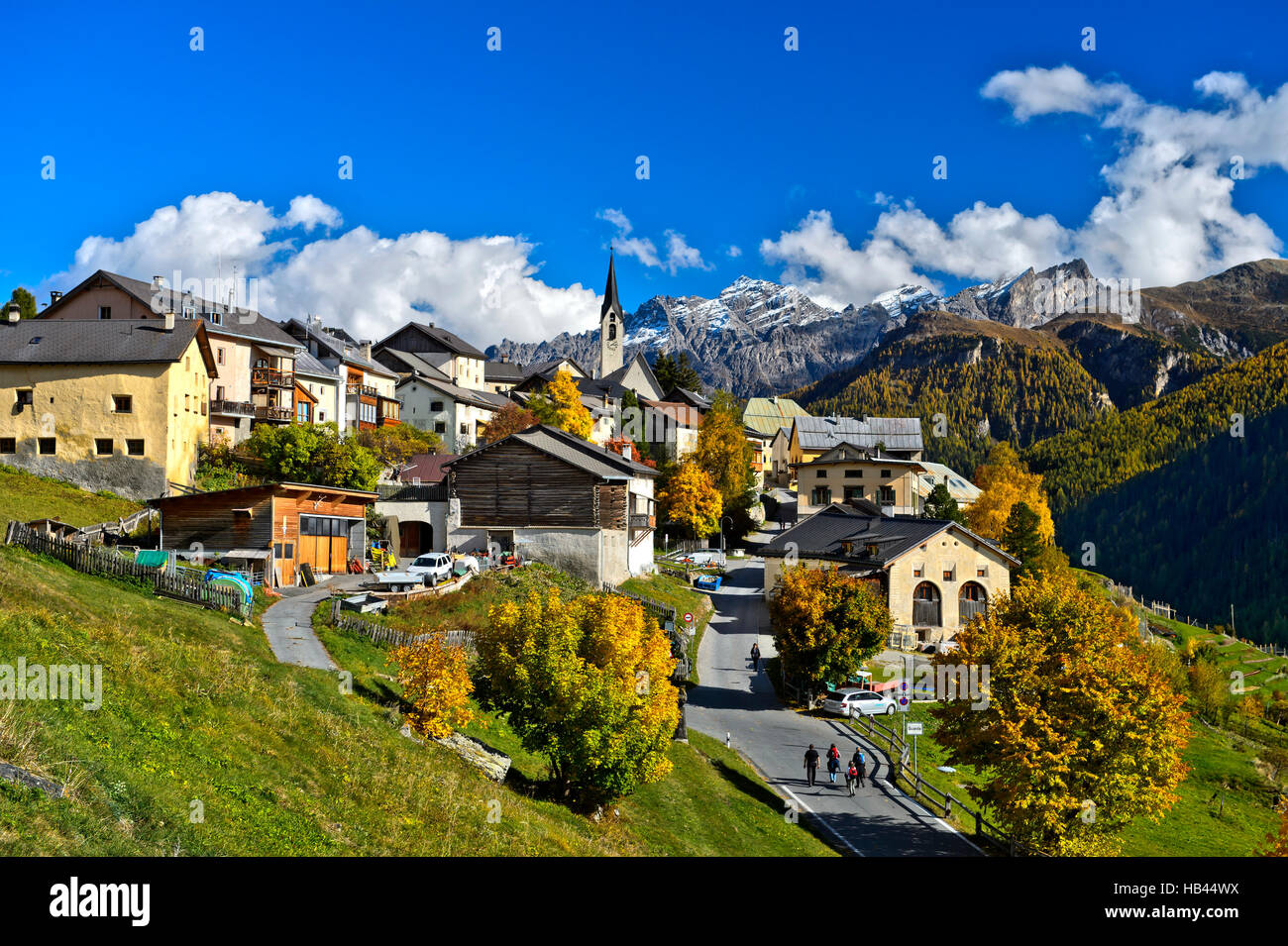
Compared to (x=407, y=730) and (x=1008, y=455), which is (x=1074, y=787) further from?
(x=1008, y=455)

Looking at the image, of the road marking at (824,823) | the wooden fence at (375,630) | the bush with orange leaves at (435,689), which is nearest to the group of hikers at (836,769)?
the road marking at (824,823)

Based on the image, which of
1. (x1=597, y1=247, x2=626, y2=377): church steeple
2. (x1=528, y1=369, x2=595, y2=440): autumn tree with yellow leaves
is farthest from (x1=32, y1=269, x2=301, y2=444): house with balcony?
(x1=597, y1=247, x2=626, y2=377): church steeple

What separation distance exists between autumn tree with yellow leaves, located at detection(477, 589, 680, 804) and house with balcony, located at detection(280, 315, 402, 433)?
57443 mm

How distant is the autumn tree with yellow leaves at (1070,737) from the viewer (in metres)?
26.1

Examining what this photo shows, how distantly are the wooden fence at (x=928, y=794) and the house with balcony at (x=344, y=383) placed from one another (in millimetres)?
53186

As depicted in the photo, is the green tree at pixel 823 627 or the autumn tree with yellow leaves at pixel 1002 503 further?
the autumn tree with yellow leaves at pixel 1002 503

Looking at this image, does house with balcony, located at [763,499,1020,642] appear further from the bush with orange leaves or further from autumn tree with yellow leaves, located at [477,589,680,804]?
the bush with orange leaves

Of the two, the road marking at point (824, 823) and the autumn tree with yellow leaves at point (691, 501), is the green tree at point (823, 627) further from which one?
the autumn tree with yellow leaves at point (691, 501)

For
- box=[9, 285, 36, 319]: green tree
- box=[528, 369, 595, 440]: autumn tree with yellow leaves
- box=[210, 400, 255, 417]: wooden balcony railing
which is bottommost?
box=[210, 400, 255, 417]: wooden balcony railing

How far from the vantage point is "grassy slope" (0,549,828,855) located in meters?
12.8
